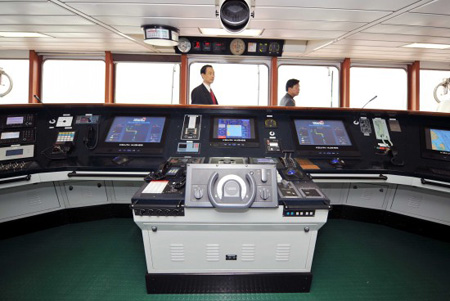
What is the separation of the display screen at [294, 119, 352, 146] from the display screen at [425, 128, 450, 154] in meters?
0.73

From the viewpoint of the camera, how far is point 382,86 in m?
4.82

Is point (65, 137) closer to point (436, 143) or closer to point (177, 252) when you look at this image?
point (177, 252)

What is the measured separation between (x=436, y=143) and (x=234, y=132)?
1.87m

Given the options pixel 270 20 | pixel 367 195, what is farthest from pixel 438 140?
pixel 270 20

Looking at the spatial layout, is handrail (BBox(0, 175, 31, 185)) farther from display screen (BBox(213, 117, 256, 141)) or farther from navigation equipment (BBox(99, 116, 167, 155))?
display screen (BBox(213, 117, 256, 141))

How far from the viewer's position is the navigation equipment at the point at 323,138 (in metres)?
2.15

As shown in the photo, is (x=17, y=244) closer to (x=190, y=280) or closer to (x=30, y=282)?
(x=30, y=282)

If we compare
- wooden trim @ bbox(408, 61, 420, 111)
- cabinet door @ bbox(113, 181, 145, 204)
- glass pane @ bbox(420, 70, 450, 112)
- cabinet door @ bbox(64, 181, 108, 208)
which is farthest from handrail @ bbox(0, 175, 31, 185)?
glass pane @ bbox(420, 70, 450, 112)

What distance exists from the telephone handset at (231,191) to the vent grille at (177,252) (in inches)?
16.9

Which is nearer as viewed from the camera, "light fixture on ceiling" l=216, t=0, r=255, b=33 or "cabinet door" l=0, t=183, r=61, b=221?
"light fixture on ceiling" l=216, t=0, r=255, b=33

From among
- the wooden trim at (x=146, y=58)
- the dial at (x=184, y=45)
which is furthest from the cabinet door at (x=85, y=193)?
the wooden trim at (x=146, y=58)

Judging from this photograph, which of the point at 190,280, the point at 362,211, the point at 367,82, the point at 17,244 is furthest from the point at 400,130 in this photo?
the point at 17,244

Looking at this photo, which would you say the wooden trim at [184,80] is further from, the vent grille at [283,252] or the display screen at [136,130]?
the vent grille at [283,252]

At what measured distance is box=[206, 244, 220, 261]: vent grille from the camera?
4.63 ft
